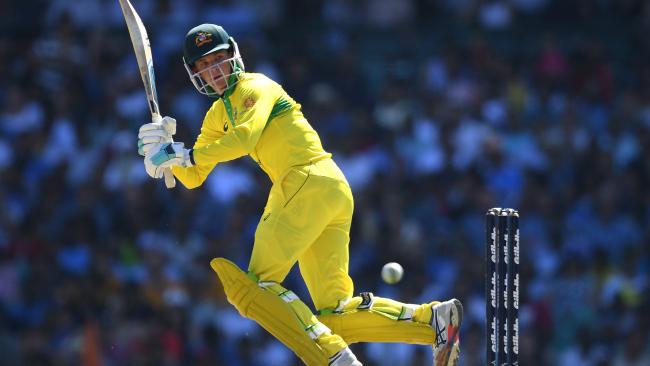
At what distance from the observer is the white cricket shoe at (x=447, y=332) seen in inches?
325

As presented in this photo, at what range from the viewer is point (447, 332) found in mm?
8289

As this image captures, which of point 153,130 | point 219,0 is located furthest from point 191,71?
point 219,0

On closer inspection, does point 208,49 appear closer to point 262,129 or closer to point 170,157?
point 262,129

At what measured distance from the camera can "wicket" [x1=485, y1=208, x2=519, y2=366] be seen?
7.55 meters

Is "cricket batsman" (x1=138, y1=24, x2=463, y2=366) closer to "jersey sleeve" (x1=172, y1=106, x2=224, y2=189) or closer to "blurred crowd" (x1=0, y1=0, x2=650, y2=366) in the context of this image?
"jersey sleeve" (x1=172, y1=106, x2=224, y2=189)

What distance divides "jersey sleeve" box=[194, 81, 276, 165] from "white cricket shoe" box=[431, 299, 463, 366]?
1.59m

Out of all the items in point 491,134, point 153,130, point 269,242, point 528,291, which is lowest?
point 269,242

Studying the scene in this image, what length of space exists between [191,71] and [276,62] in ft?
23.7

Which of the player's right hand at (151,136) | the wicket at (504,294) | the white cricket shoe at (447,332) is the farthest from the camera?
the white cricket shoe at (447,332)

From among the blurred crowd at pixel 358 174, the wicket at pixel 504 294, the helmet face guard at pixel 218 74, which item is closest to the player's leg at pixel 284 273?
the helmet face guard at pixel 218 74

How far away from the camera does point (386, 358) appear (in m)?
12.8

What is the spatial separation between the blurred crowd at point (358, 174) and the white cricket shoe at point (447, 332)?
14.9ft

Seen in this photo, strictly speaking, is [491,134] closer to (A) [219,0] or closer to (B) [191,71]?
(A) [219,0]

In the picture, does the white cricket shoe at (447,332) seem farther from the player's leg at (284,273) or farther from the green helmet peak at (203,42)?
the green helmet peak at (203,42)
